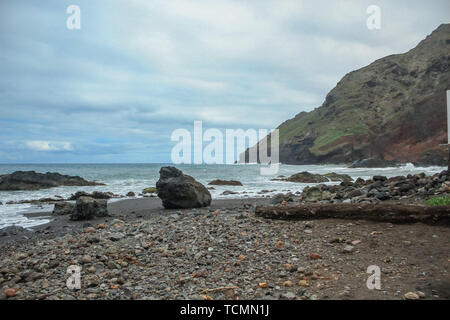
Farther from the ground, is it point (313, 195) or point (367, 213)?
point (367, 213)

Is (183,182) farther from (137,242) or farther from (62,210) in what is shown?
(137,242)

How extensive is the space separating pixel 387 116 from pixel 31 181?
345 feet

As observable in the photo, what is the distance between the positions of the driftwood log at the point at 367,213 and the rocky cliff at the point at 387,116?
62.2 metres

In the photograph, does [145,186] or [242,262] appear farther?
[145,186]

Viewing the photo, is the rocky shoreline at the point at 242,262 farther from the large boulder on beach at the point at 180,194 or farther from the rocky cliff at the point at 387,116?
the rocky cliff at the point at 387,116

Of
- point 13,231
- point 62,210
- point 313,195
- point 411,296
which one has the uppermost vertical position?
point 313,195

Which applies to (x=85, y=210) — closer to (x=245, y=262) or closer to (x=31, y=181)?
(x=245, y=262)

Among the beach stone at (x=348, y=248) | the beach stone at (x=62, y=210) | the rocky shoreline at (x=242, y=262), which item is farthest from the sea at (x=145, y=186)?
the beach stone at (x=348, y=248)

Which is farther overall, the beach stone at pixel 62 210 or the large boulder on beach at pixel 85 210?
the beach stone at pixel 62 210

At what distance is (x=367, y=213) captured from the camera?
28.3 ft

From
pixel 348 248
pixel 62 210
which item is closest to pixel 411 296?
pixel 348 248

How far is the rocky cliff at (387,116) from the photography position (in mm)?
80812

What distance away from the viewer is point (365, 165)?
70.2 m
